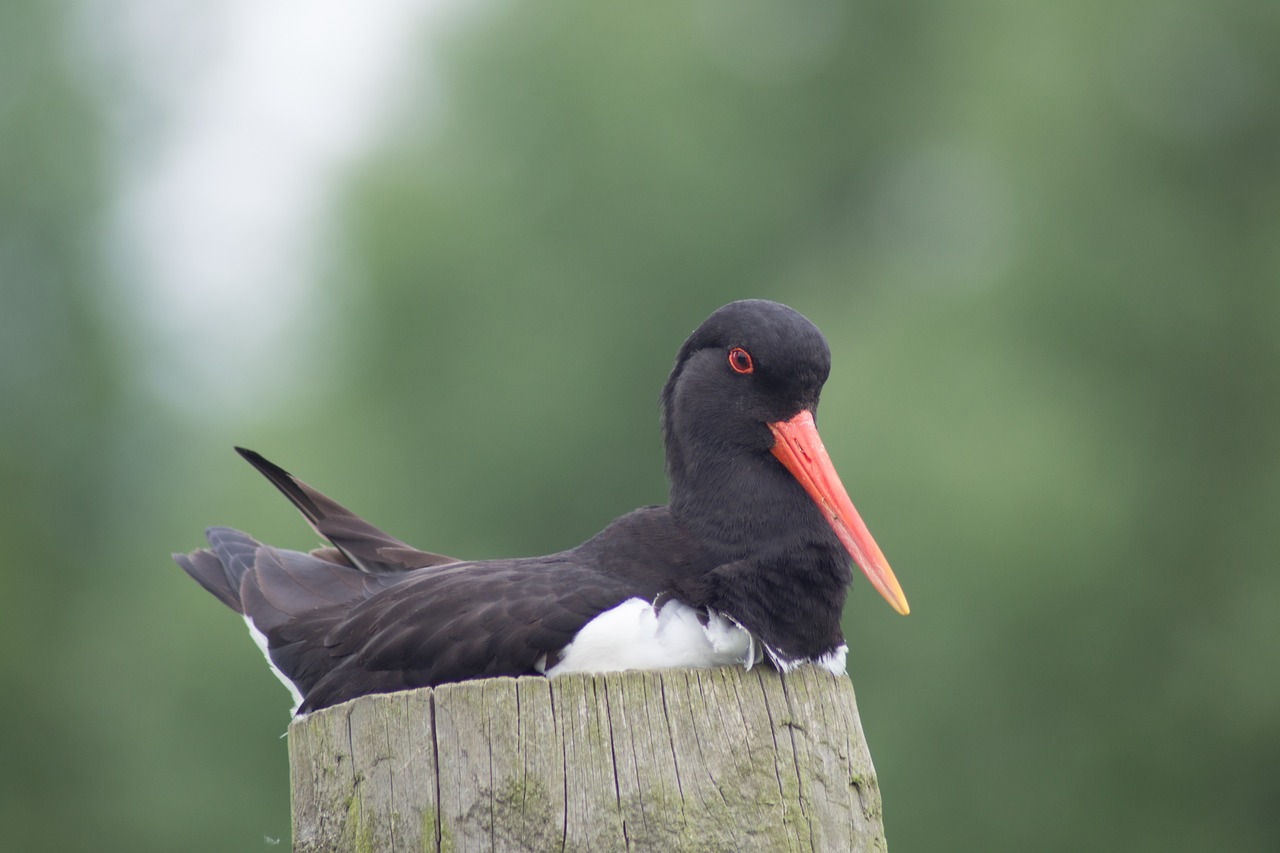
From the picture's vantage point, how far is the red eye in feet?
19.0

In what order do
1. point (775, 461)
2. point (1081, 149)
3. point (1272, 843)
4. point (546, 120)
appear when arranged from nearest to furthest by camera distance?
1. point (775, 461)
2. point (1272, 843)
3. point (1081, 149)
4. point (546, 120)

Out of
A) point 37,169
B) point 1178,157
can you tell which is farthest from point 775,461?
point 37,169

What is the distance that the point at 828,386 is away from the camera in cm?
1945

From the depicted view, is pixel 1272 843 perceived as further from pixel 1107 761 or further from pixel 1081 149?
pixel 1081 149

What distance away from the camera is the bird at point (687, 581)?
4.96 metres

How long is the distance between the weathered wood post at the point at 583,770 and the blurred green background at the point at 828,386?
1320 centimetres

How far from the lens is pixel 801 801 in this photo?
3.90m

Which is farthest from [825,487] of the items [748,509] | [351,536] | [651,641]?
[351,536]

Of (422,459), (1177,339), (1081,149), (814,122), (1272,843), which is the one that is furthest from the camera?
(814,122)

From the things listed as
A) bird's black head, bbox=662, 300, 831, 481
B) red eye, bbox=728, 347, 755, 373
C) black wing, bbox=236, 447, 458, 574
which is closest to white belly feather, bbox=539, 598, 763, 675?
bird's black head, bbox=662, 300, 831, 481

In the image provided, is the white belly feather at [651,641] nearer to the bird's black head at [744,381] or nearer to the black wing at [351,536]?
the bird's black head at [744,381]

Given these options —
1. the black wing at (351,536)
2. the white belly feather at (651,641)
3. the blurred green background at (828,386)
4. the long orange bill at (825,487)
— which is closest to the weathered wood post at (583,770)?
the white belly feather at (651,641)

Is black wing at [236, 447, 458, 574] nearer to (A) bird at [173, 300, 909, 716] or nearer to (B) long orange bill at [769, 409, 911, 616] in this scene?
(A) bird at [173, 300, 909, 716]

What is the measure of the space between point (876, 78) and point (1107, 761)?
15.7m
